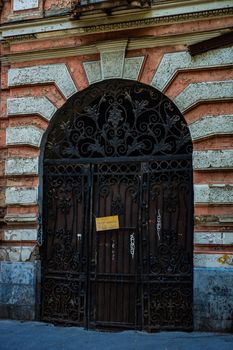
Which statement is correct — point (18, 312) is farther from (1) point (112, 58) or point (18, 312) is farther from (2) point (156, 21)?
(2) point (156, 21)

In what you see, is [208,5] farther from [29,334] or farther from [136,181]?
[29,334]

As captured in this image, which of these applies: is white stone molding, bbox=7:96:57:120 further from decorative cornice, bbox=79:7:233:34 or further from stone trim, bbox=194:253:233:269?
stone trim, bbox=194:253:233:269

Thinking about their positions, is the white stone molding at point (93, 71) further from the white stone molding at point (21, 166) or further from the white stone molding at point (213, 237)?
the white stone molding at point (213, 237)

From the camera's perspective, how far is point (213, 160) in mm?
7453

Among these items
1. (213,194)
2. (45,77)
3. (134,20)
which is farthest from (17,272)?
(134,20)

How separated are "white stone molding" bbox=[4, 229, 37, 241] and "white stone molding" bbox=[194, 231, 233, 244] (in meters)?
2.49

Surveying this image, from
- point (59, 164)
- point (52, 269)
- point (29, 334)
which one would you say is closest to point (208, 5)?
point (59, 164)

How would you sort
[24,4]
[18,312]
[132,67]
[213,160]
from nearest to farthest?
[213,160], [132,67], [18,312], [24,4]

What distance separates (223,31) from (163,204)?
248 cm

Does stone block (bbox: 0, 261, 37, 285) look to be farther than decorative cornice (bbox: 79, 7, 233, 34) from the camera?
Yes

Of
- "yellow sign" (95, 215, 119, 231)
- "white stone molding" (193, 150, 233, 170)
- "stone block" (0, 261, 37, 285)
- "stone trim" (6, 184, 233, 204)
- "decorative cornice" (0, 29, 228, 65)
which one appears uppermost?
"decorative cornice" (0, 29, 228, 65)

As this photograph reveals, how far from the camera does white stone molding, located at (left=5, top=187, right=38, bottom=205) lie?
8.46 m

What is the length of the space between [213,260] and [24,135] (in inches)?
134

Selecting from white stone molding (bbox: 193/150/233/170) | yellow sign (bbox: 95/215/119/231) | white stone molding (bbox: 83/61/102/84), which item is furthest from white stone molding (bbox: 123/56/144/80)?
yellow sign (bbox: 95/215/119/231)
